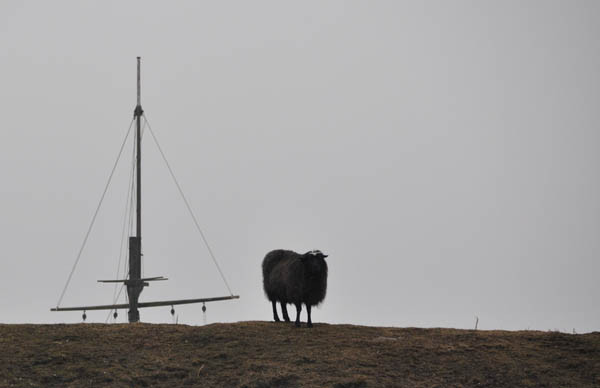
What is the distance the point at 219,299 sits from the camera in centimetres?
3184

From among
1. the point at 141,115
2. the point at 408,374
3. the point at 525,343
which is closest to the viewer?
the point at 408,374

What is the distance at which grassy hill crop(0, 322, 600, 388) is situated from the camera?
672 inches

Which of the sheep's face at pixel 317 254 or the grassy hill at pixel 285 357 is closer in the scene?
the grassy hill at pixel 285 357

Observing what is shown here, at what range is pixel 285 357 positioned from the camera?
18.4 metres

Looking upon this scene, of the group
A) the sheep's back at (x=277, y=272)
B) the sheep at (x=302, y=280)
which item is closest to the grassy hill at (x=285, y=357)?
the sheep at (x=302, y=280)

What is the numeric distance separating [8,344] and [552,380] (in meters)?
12.9

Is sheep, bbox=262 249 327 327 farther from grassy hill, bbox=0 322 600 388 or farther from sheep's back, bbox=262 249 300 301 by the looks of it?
grassy hill, bbox=0 322 600 388

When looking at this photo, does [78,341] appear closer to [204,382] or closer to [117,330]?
[117,330]

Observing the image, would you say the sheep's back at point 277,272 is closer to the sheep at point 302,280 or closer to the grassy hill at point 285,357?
the sheep at point 302,280

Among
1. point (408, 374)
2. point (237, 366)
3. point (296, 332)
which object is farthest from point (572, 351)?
point (237, 366)

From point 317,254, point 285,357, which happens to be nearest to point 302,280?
point 317,254

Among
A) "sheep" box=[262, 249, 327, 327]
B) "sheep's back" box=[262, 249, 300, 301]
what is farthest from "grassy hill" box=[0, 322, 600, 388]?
"sheep's back" box=[262, 249, 300, 301]

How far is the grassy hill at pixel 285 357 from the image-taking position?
17062 millimetres

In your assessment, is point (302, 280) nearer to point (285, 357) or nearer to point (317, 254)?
point (317, 254)
